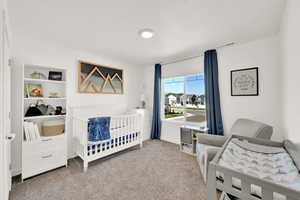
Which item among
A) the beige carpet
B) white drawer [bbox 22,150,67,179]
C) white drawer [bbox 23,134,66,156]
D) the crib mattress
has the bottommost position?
the beige carpet

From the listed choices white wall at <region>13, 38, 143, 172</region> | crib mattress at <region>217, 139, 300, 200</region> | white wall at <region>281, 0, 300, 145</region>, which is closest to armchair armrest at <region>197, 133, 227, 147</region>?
crib mattress at <region>217, 139, 300, 200</region>

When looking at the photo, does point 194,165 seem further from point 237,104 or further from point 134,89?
point 134,89

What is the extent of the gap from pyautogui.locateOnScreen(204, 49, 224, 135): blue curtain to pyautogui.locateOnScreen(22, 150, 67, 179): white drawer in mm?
2950

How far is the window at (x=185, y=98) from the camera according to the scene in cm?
319

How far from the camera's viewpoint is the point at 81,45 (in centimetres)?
251

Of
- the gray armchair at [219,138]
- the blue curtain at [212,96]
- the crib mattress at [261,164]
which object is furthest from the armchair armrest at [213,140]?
the crib mattress at [261,164]

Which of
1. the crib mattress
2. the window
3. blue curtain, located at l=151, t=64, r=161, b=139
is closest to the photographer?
the crib mattress

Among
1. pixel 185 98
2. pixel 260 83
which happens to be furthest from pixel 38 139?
pixel 260 83

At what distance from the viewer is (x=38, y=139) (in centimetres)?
199

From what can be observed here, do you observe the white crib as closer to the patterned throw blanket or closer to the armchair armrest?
the patterned throw blanket

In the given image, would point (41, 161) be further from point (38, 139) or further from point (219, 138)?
point (219, 138)

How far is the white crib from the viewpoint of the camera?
7.22 feet

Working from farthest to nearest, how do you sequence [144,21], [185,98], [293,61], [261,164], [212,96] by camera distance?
1. [185,98]
2. [212,96]
3. [144,21]
4. [293,61]
5. [261,164]

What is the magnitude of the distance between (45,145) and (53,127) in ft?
0.98
